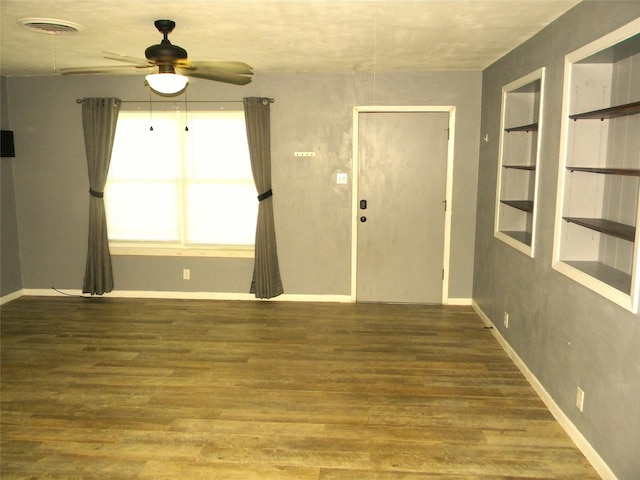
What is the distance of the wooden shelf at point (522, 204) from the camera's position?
389 centimetres

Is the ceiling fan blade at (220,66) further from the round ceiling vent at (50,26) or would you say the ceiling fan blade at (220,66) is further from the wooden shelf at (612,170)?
the wooden shelf at (612,170)

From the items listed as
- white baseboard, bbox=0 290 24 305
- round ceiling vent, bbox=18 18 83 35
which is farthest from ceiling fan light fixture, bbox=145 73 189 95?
white baseboard, bbox=0 290 24 305

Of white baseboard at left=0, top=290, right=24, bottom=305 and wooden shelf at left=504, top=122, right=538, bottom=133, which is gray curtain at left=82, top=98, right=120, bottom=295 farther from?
wooden shelf at left=504, top=122, right=538, bottom=133

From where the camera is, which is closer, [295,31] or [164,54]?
[164,54]

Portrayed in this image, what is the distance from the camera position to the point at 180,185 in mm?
5695

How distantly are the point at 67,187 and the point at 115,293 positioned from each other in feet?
4.59

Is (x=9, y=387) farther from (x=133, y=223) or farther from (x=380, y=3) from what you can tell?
(x=380, y=3)

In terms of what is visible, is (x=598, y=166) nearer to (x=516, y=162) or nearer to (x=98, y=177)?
(x=516, y=162)

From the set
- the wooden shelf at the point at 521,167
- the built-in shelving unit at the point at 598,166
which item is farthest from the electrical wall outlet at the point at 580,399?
the wooden shelf at the point at 521,167

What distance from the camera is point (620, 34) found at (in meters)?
2.42

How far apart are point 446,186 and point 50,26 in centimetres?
404

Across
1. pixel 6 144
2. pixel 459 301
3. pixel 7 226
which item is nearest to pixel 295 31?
pixel 459 301

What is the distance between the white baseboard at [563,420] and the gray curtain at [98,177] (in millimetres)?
4479

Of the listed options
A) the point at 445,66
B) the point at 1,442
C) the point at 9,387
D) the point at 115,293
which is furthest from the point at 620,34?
the point at 115,293
